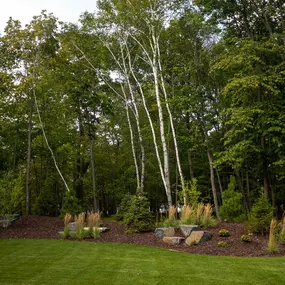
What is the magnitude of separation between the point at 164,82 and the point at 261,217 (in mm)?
8764

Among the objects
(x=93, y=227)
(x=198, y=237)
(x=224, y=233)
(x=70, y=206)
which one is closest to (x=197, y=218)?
(x=224, y=233)

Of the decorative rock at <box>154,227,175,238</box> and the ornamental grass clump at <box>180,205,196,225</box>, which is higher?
the ornamental grass clump at <box>180,205,196,225</box>

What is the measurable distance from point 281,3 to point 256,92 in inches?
133

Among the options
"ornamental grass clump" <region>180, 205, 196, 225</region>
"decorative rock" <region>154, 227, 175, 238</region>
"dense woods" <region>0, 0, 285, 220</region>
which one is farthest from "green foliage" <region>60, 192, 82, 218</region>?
"ornamental grass clump" <region>180, 205, 196, 225</region>

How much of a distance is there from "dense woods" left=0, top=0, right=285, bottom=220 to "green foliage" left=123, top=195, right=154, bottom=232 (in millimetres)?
1035

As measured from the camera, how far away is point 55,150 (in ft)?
58.0

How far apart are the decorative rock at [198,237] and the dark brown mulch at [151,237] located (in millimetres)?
120

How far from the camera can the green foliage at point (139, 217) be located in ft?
30.7

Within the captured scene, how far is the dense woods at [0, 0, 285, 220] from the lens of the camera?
1070 cm

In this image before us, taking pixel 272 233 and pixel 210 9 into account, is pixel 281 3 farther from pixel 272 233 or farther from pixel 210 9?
pixel 272 233

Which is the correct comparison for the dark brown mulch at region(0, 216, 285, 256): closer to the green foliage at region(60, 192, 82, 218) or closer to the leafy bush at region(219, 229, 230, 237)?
the leafy bush at region(219, 229, 230, 237)

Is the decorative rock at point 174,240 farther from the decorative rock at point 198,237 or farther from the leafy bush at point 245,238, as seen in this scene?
the leafy bush at point 245,238

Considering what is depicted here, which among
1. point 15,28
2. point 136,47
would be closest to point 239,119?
point 136,47

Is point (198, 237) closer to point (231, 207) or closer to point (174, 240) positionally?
point (174, 240)
